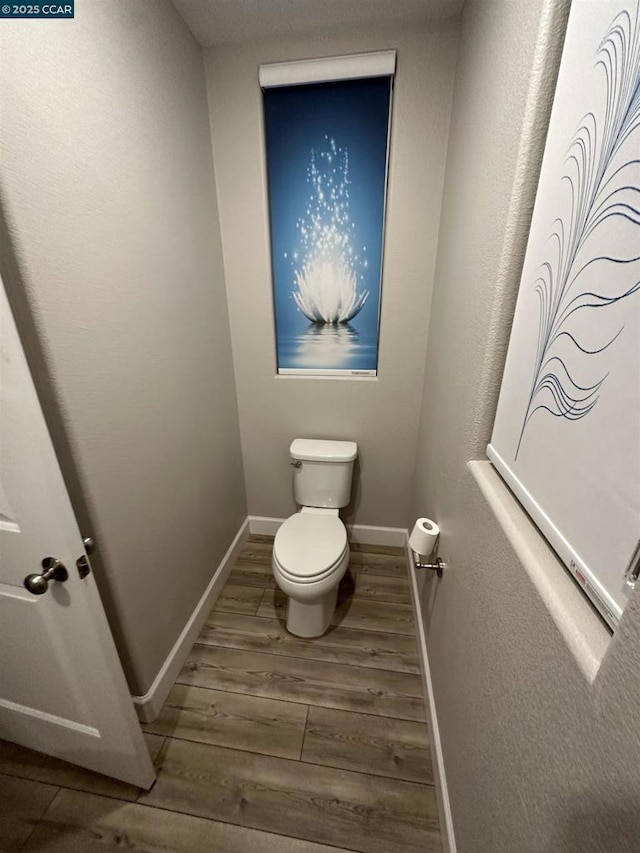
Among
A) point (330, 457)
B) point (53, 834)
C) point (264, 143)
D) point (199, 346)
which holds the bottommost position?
point (53, 834)

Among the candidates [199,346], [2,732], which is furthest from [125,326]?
[2,732]

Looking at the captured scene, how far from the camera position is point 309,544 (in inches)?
57.8

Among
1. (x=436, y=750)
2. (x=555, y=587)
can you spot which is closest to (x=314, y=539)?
(x=436, y=750)

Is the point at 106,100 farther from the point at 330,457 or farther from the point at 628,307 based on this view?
the point at 330,457

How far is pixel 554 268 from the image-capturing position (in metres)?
0.55

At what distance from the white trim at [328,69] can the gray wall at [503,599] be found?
286 mm

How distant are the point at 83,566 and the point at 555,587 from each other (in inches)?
38.1

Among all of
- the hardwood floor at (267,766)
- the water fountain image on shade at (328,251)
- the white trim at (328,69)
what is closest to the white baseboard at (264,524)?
the hardwood floor at (267,766)

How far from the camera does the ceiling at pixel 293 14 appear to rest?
1.13 m

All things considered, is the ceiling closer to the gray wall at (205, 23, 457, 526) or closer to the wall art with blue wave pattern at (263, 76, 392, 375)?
the gray wall at (205, 23, 457, 526)

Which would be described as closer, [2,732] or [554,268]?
[554,268]

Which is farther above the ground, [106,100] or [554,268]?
[106,100]

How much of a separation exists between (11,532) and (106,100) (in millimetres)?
1160

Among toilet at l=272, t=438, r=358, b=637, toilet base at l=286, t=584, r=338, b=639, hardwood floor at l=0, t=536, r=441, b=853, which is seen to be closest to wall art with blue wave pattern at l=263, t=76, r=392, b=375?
toilet at l=272, t=438, r=358, b=637
